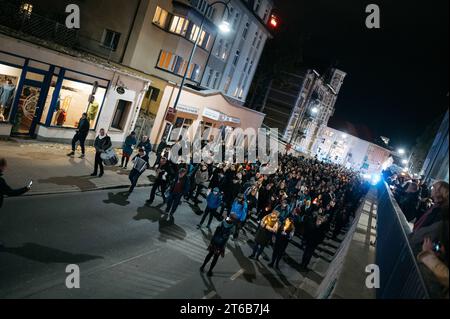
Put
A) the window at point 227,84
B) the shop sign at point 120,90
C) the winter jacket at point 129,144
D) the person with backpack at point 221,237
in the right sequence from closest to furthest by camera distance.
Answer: the person with backpack at point 221,237 → the winter jacket at point 129,144 → the shop sign at point 120,90 → the window at point 227,84

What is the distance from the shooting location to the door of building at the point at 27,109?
15.8 m

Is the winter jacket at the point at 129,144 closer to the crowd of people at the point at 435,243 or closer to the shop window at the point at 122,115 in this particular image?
the shop window at the point at 122,115

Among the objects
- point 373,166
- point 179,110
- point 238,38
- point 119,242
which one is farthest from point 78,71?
point 373,166

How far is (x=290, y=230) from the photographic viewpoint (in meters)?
11.5

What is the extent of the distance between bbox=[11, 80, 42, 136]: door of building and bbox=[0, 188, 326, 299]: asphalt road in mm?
6727

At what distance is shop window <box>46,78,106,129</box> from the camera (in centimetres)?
1739

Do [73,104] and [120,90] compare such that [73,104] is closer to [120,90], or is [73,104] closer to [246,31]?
[120,90]

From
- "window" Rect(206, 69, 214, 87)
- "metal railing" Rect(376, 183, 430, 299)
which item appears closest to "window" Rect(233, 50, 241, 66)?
"window" Rect(206, 69, 214, 87)

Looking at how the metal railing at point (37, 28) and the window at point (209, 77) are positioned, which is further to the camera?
the window at point (209, 77)

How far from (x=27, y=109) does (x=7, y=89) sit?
1.50m

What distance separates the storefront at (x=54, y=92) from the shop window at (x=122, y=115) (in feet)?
0.32

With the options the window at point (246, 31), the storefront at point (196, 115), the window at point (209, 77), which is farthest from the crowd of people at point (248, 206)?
the window at point (246, 31)

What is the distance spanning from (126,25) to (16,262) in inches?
834
